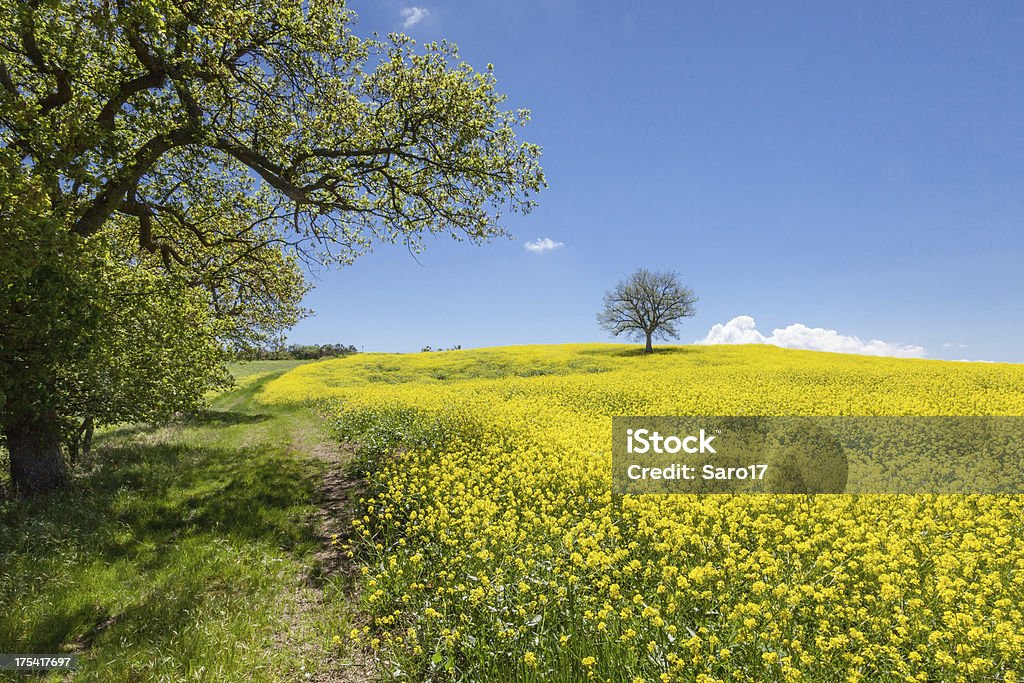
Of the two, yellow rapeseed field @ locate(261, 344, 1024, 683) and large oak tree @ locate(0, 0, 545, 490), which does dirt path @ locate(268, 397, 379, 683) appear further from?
large oak tree @ locate(0, 0, 545, 490)

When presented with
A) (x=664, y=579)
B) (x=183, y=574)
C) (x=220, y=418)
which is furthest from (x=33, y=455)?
(x=664, y=579)

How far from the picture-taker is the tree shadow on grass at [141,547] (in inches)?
216

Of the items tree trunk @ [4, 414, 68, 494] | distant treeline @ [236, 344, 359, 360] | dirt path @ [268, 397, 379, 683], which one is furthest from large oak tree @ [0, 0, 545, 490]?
distant treeline @ [236, 344, 359, 360]

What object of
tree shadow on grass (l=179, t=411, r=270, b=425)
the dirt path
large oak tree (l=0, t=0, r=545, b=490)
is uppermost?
large oak tree (l=0, t=0, r=545, b=490)

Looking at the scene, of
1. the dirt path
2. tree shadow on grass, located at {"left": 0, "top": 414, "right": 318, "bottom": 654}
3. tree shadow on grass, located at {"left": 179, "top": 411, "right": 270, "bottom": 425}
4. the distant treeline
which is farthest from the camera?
the distant treeline

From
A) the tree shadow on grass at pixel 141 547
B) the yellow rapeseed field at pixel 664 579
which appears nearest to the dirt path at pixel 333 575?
the yellow rapeseed field at pixel 664 579

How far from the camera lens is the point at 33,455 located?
1010cm

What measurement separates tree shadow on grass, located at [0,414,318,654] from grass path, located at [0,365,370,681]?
0.9 inches

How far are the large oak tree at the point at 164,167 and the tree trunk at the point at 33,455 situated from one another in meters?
0.03

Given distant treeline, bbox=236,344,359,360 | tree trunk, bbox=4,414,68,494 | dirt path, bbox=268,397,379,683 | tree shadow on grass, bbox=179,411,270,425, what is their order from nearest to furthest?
dirt path, bbox=268,397,379,683 → tree trunk, bbox=4,414,68,494 → tree shadow on grass, bbox=179,411,270,425 → distant treeline, bbox=236,344,359,360

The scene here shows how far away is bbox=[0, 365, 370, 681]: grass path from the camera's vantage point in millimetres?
4945

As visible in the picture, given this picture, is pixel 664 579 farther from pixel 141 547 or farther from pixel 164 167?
pixel 164 167

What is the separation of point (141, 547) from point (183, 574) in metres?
1.70

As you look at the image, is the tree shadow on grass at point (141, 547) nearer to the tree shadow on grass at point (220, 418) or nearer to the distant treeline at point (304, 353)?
the tree shadow on grass at point (220, 418)
